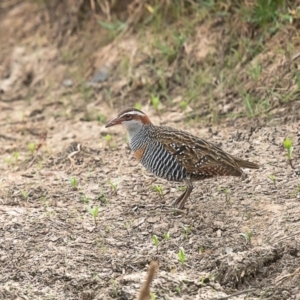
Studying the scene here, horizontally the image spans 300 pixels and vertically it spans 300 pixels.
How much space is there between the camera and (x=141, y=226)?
6.50 m

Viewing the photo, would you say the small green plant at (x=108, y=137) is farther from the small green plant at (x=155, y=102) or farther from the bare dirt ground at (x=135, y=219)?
the small green plant at (x=155, y=102)

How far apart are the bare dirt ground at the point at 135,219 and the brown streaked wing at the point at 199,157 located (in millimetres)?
300

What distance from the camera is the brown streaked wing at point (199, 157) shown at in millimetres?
6602

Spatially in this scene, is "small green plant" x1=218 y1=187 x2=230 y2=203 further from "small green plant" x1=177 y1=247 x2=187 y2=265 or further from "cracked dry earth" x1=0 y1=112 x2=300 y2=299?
"small green plant" x1=177 y1=247 x2=187 y2=265

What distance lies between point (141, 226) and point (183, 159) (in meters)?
0.65

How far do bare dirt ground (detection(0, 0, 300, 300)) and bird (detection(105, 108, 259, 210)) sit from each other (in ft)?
0.83

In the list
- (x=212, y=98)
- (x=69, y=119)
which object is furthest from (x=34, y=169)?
(x=212, y=98)

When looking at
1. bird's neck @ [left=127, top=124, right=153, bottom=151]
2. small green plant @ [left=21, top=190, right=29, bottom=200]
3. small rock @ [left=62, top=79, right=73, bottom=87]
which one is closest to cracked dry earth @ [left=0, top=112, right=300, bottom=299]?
small green plant @ [left=21, top=190, right=29, bottom=200]

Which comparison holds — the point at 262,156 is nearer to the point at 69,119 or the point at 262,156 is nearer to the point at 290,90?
the point at 290,90

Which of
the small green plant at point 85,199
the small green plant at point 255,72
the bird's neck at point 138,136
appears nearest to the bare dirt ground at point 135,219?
the small green plant at point 85,199

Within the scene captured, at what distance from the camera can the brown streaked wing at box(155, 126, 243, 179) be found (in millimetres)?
6602

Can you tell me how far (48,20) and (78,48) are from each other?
80 centimetres

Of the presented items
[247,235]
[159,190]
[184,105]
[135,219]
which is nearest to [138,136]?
[159,190]

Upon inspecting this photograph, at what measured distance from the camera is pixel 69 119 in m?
9.26
